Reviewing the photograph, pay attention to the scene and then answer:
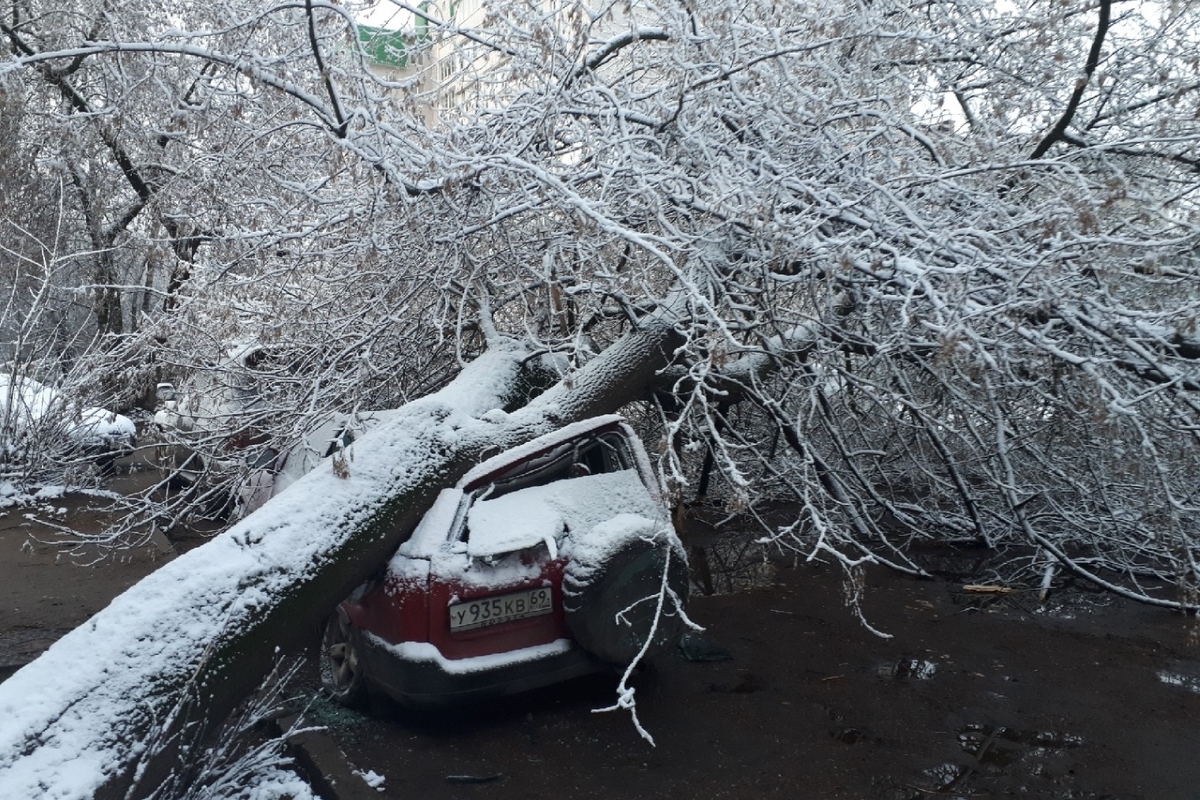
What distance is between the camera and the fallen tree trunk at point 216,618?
118 inches

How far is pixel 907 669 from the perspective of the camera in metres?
5.40

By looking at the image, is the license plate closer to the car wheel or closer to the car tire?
the car tire

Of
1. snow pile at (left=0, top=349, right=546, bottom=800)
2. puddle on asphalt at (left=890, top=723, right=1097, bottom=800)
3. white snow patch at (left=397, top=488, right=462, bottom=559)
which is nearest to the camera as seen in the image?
snow pile at (left=0, top=349, right=546, bottom=800)

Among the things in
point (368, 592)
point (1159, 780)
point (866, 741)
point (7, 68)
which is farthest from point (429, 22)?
point (1159, 780)

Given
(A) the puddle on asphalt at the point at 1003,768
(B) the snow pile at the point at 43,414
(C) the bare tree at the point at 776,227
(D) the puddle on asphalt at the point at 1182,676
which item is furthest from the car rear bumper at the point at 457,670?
(B) the snow pile at the point at 43,414

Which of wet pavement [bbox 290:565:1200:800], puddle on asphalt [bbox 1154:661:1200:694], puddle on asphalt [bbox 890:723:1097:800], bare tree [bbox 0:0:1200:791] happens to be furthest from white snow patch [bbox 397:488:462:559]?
puddle on asphalt [bbox 1154:661:1200:694]

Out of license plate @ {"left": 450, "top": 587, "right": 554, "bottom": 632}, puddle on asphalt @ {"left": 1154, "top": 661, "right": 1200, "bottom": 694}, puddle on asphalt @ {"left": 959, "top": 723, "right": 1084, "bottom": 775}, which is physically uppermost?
license plate @ {"left": 450, "top": 587, "right": 554, "bottom": 632}

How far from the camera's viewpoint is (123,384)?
357 inches

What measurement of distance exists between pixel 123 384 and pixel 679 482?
7.43 metres

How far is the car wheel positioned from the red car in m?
0.01

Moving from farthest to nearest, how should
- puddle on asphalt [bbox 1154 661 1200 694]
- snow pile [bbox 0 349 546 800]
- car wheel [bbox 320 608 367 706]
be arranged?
puddle on asphalt [bbox 1154 661 1200 694]
car wheel [bbox 320 608 367 706]
snow pile [bbox 0 349 546 800]

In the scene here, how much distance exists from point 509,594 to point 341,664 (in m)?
1.13

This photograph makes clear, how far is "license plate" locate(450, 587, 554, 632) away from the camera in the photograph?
4172 mm

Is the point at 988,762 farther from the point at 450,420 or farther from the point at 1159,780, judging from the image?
the point at 450,420
